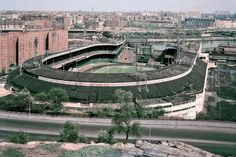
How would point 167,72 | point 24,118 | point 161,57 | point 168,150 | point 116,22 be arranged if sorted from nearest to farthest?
point 168,150 → point 24,118 → point 167,72 → point 161,57 → point 116,22

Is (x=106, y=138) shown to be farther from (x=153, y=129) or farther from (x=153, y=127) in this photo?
(x=153, y=127)

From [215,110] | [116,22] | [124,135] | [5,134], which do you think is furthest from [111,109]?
[116,22]

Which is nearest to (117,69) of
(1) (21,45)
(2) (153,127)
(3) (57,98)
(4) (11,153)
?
(1) (21,45)

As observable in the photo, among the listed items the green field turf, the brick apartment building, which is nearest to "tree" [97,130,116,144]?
the green field turf

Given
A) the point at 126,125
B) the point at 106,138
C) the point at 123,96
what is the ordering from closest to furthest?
the point at 106,138 < the point at 126,125 < the point at 123,96

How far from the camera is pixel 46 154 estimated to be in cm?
2689

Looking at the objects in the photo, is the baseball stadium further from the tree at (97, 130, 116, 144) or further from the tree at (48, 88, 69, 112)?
the tree at (97, 130, 116, 144)

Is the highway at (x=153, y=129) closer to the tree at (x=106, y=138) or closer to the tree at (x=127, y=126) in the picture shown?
the tree at (x=127, y=126)

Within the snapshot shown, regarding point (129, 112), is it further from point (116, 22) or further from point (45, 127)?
point (116, 22)

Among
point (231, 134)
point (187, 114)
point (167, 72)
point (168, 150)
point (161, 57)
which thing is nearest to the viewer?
point (168, 150)

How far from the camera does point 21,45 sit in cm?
8044

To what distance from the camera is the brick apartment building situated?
254 ft

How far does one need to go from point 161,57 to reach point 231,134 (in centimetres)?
5692

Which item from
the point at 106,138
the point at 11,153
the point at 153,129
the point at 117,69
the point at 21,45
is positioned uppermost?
the point at 21,45
